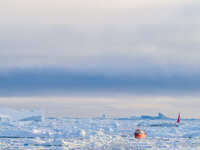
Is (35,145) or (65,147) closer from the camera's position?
(65,147)

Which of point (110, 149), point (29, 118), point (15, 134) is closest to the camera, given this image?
point (110, 149)

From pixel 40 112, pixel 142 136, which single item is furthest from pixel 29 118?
pixel 142 136

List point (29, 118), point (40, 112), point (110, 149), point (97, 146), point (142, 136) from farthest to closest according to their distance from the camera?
point (40, 112) → point (29, 118) → point (142, 136) → point (97, 146) → point (110, 149)

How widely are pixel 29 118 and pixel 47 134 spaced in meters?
38.3

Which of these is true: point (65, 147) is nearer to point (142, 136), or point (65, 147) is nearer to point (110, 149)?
point (110, 149)

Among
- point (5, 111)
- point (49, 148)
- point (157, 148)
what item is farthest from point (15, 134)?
point (5, 111)

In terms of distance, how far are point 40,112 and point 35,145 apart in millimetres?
53962

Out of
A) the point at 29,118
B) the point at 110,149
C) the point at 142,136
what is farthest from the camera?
the point at 29,118

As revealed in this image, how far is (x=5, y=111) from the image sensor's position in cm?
8550

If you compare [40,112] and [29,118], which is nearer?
[29,118]

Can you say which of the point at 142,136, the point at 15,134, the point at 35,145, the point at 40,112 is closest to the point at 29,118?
the point at 40,112

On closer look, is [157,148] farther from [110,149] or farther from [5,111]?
[5,111]

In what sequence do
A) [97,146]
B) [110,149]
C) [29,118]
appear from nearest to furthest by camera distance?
[110,149], [97,146], [29,118]

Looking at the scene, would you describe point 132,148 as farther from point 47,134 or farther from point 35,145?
point 47,134
